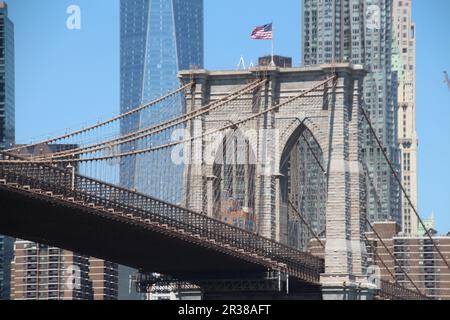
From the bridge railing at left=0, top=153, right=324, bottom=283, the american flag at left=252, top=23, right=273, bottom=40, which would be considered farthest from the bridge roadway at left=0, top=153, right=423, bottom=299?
Answer: the american flag at left=252, top=23, right=273, bottom=40

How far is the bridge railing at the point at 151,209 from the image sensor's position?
78562 millimetres

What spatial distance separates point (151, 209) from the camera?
295 ft

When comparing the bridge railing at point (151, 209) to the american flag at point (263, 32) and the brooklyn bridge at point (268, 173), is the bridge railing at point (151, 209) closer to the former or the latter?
the brooklyn bridge at point (268, 173)

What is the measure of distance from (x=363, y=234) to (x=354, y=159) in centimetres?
417

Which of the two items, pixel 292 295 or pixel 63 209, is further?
pixel 292 295

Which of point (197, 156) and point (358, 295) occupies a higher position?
point (197, 156)

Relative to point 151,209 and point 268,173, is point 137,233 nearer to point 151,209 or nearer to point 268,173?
point 151,209

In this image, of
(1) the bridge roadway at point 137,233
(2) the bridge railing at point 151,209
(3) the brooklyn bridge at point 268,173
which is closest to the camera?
(2) the bridge railing at point 151,209

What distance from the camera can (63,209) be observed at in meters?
81.1

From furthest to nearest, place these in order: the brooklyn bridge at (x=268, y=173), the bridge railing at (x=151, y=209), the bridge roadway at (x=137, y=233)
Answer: the brooklyn bridge at (x=268, y=173)
the bridge roadway at (x=137, y=233)
the bridge railing at (x=151, y=209)

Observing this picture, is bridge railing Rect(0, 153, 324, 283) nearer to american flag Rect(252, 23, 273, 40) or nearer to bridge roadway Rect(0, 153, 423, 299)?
bridge roadway Rect(0, 153, 423, 299)

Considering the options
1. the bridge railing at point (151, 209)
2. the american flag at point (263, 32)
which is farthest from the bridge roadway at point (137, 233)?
the american flag at point (263, 32)

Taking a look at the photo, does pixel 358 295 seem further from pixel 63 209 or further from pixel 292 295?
pixel 63 209

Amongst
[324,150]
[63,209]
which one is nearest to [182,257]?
[324,150]
